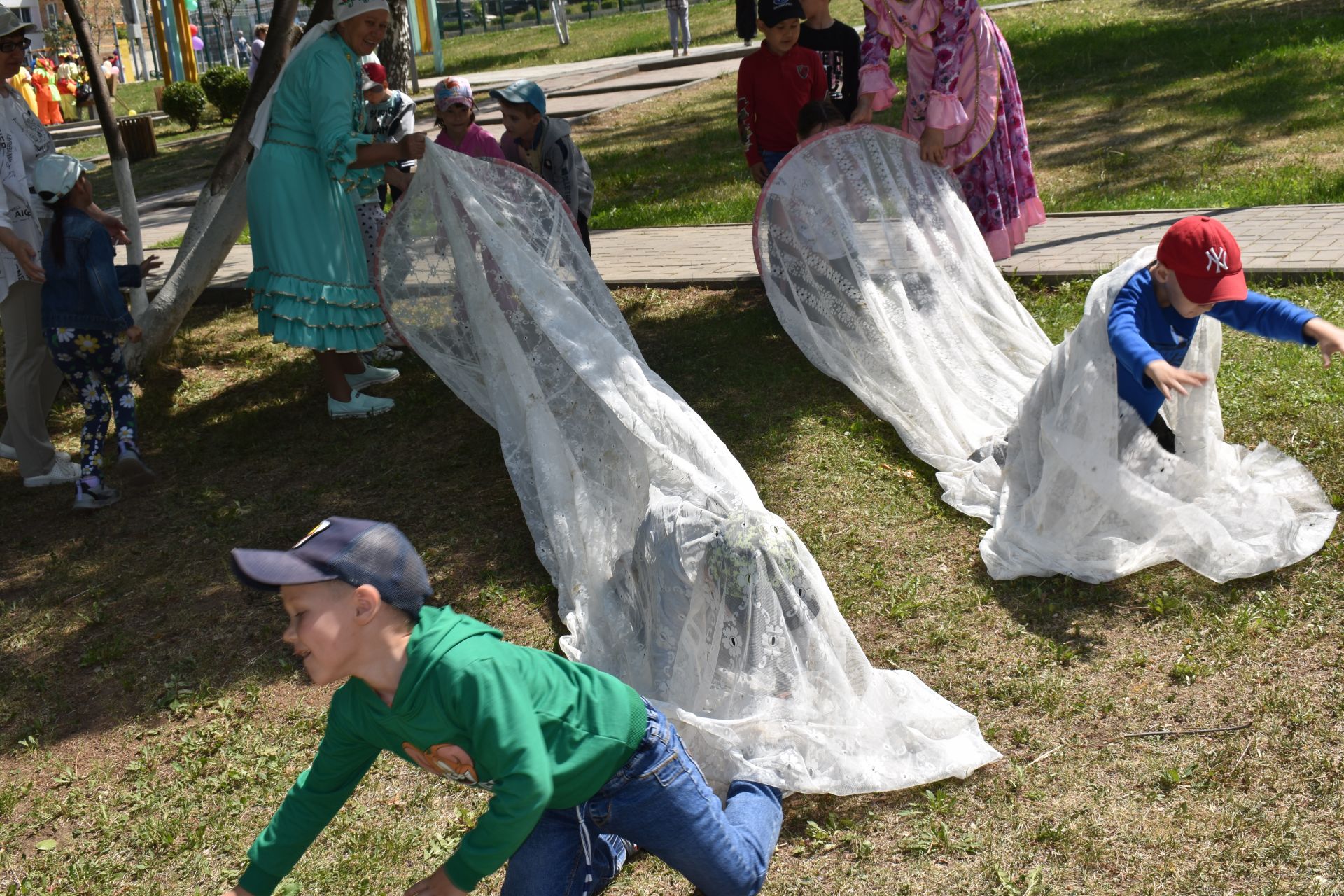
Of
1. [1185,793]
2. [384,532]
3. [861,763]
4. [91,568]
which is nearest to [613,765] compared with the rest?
[384,532]

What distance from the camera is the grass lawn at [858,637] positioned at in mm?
3234

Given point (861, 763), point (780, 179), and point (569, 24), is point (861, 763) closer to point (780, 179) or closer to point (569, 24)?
point (780, 179)

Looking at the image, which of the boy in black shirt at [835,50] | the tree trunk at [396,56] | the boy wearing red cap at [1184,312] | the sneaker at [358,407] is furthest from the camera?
the tree trunk at [396,56]

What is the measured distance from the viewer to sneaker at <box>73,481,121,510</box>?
6.04m

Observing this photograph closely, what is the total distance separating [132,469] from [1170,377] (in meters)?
4.83

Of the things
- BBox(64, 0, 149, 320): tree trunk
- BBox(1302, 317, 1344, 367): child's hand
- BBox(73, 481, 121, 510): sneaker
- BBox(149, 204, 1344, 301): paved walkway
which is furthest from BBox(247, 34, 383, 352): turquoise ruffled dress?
BBox(1302, 317, 1344, 367): child's hand

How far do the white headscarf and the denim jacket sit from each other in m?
0.93

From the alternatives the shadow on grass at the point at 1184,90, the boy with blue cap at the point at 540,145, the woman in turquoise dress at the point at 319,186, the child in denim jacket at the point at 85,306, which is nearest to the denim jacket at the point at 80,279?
the child in denim jacket at the point at 85,306

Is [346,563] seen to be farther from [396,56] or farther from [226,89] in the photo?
[226,89]

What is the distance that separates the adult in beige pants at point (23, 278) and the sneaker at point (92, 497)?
47 cm

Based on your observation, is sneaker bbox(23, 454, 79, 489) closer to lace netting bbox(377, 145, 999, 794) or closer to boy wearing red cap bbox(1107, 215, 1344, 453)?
lace netting bbox(377, 145, 999, 794)

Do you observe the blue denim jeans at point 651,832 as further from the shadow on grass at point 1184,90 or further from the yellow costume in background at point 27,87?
the yellow costume in background at point 27,87

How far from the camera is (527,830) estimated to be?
242 centimetres

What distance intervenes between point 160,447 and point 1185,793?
5533 millimetres
